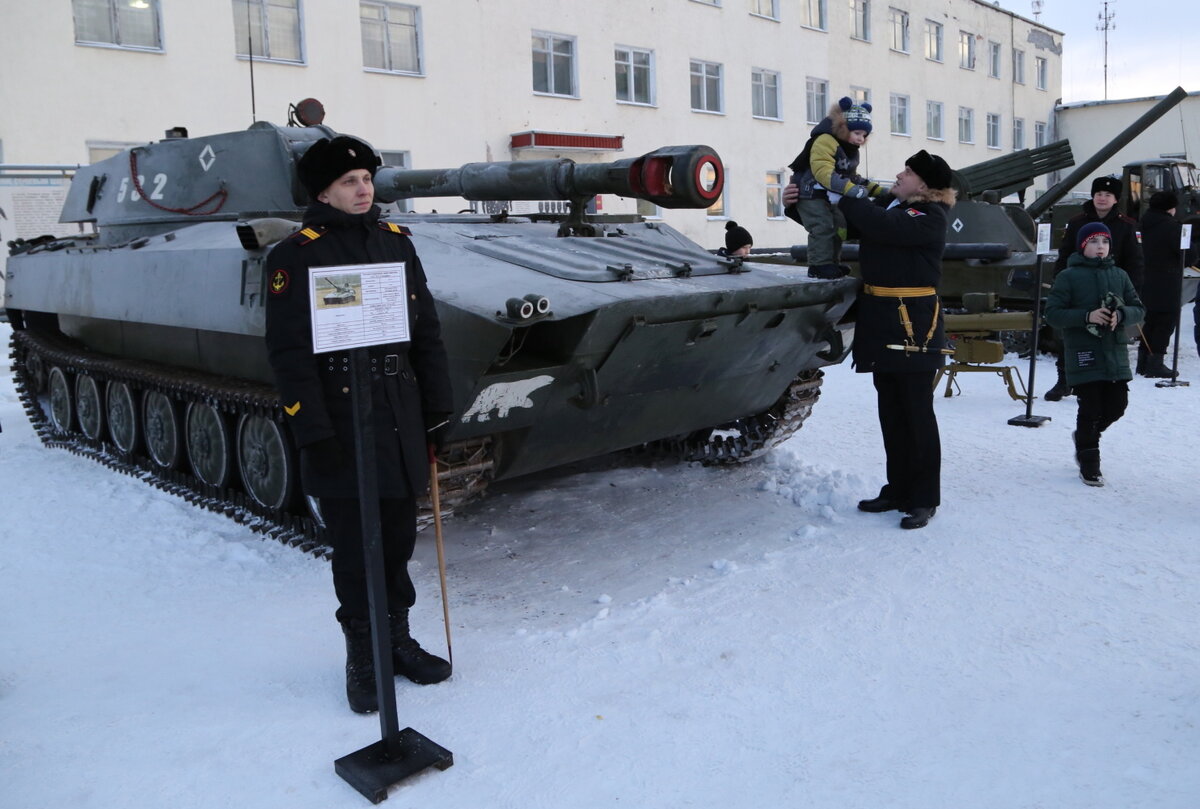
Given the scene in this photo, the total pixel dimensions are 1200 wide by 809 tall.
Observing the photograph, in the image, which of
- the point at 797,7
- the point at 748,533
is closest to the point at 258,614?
the point at 748,533

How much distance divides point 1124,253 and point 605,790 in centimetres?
740

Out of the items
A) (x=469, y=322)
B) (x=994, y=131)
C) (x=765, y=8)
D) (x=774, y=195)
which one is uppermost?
(x=765, y=8)

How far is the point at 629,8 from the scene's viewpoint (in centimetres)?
2033

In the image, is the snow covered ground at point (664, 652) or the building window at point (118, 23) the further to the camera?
the building window at point (118, 23)

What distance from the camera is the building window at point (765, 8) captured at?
2345cm

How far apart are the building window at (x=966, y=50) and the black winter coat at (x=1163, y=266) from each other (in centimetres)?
2291

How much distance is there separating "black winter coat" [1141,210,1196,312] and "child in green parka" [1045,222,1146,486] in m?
4.34

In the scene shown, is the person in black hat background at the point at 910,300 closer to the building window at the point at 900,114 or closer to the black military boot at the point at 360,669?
the black military boot at the point at 360,669

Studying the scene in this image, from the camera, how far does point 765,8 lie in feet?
78.2

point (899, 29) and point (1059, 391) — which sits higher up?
point (899, 29)

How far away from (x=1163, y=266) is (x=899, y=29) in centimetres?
2022

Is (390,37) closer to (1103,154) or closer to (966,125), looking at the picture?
(1103,154)

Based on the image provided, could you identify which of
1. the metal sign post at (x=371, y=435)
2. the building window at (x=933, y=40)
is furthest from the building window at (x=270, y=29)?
the building window at (x=933, y=40)

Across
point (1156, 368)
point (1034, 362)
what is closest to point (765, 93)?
point (1156, 368)
